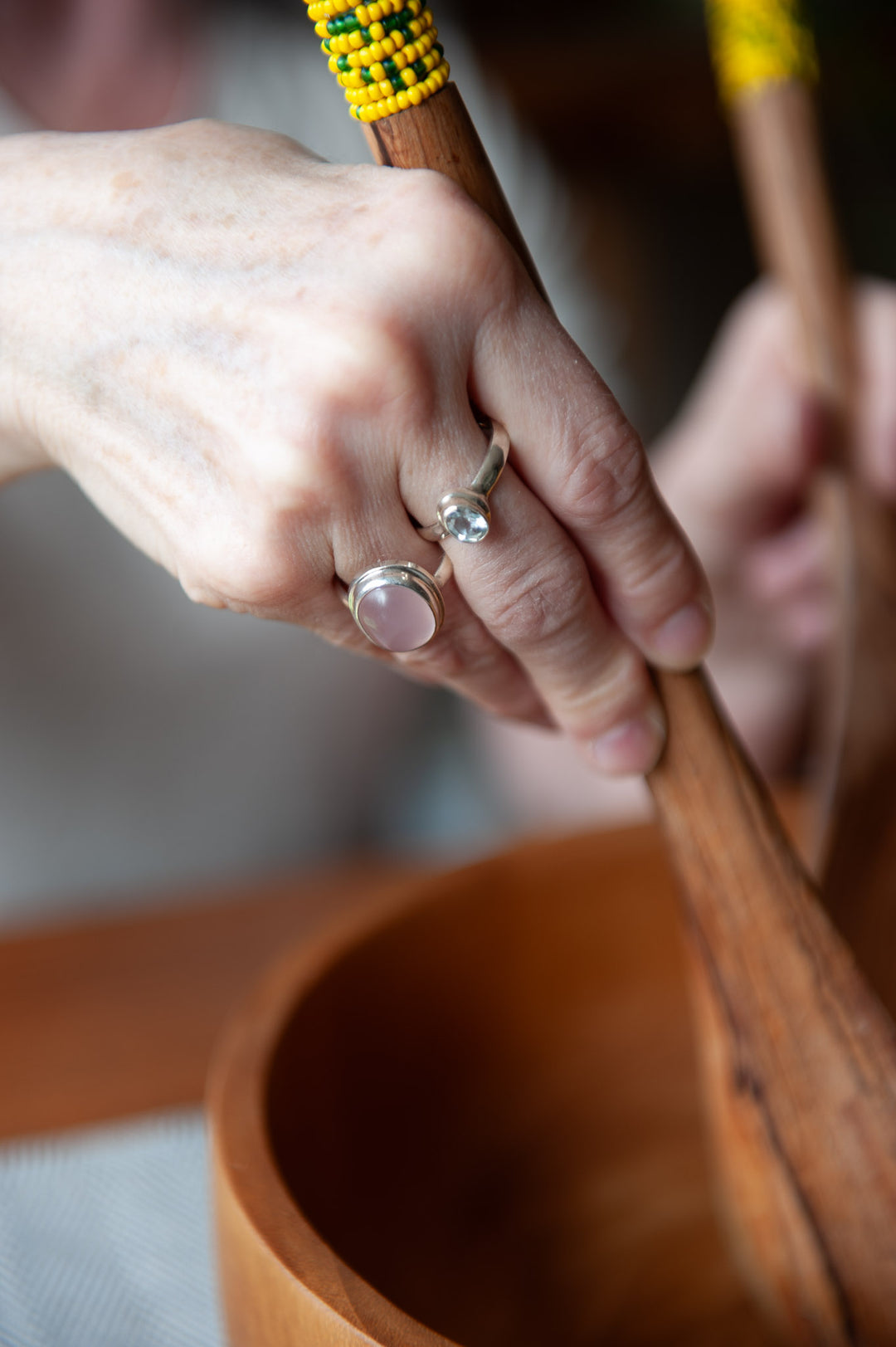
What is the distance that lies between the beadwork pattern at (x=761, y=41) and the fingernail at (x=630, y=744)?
0.41 meters

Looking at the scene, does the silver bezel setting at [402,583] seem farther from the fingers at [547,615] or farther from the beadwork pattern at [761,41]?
the beadwork pattern at [761,41]

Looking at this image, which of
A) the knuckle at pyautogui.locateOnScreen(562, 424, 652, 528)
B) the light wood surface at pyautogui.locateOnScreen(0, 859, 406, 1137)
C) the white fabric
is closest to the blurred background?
the white fabric

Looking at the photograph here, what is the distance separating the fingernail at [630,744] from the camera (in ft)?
1.04

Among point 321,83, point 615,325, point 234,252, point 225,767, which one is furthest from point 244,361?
point 615,325

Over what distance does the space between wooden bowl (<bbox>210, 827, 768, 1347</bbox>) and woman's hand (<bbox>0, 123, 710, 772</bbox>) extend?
169 mm

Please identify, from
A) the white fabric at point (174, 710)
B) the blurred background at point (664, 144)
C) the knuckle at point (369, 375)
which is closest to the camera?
the knuckle at point (369, 375)

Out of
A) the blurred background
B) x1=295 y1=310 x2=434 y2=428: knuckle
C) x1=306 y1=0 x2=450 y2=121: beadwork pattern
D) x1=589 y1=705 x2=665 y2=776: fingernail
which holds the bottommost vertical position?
the blurred background

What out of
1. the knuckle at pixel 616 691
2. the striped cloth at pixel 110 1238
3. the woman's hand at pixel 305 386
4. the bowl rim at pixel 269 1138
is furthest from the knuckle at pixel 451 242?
the striped cloth at pixel 110 1238

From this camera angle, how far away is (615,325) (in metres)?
1.13

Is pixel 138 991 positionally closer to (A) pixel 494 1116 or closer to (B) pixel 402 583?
(A) pixel 494 1116

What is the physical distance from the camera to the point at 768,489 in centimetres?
68

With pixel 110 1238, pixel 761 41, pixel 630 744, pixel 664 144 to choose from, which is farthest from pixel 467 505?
pixel 664 144

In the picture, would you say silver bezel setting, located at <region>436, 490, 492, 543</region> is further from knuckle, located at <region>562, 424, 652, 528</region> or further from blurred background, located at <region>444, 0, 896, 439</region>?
blurred background, located at <region>444, 0, 896, 439</region>

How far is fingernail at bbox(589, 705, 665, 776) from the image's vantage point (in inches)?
12.4
